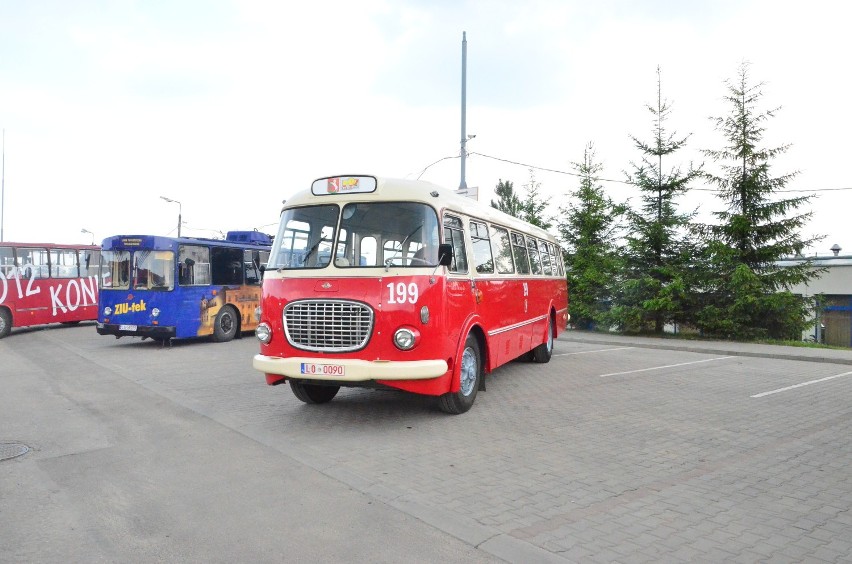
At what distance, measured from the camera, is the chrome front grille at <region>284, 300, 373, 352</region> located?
23.4ft

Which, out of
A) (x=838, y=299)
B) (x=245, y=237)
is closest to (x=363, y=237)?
(x=245, y=237)

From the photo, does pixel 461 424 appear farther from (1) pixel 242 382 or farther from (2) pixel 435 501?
(1) pixel 242 382

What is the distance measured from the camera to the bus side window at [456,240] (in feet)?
25.4

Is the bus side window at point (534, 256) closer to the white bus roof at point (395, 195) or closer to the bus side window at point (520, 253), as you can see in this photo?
the bus side window at point (520, 253)

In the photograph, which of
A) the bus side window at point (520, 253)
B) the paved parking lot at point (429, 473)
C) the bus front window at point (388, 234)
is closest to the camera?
the paved parking lot at point (429, 473)

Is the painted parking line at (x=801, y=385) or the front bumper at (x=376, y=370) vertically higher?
the front bumper at (x=376, y=370)

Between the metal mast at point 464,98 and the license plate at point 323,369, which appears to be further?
the metal mast at point 464,98

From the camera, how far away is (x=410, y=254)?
7.32m

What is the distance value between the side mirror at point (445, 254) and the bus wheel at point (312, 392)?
2.30 metres

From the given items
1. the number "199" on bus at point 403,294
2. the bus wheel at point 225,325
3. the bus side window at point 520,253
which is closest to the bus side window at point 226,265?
the bus wheel at point 225,325

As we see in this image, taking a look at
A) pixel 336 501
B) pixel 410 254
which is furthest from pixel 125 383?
pixel 336 501

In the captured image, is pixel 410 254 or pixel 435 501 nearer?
pixel 435 501

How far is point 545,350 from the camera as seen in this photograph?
13.3 m

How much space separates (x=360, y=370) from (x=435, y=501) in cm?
238
